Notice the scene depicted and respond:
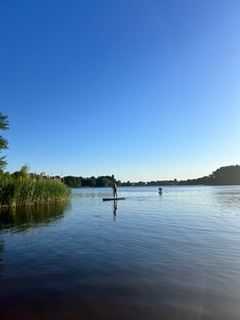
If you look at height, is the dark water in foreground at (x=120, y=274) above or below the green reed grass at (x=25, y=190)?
below

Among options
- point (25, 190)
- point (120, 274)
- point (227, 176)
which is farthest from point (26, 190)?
point (227, 176)

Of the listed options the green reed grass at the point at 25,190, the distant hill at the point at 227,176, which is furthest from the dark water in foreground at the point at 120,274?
the distant hill at the point at 227,176

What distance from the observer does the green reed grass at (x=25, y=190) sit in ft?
111

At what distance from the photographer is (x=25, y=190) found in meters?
36.3

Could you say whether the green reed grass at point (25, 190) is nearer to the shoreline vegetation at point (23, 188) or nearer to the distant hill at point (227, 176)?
the shoreline vegetation at point (23, 188)

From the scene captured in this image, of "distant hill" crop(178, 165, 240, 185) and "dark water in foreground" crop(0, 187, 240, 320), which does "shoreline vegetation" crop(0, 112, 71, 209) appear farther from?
"distant hill" crop(178, 165, 240, 185)

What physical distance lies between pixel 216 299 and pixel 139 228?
39.0ft

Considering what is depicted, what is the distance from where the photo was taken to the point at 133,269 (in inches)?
427

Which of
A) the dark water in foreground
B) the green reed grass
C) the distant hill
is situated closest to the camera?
the dark water in foreground

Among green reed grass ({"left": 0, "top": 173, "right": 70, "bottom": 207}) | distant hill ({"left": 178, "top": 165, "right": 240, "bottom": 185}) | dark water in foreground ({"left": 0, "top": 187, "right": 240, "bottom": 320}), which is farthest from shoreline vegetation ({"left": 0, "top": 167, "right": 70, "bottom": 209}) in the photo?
distant hill ({"left": 178, "top": 165, "right": 240, "bottom": 185})

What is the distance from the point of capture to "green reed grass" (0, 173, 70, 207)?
111 feet

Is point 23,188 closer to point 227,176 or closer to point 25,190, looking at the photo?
point 25,190

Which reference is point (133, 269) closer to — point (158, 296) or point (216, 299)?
point (158, 296)

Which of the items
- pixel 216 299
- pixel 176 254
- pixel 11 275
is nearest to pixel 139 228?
pixel 176 254
